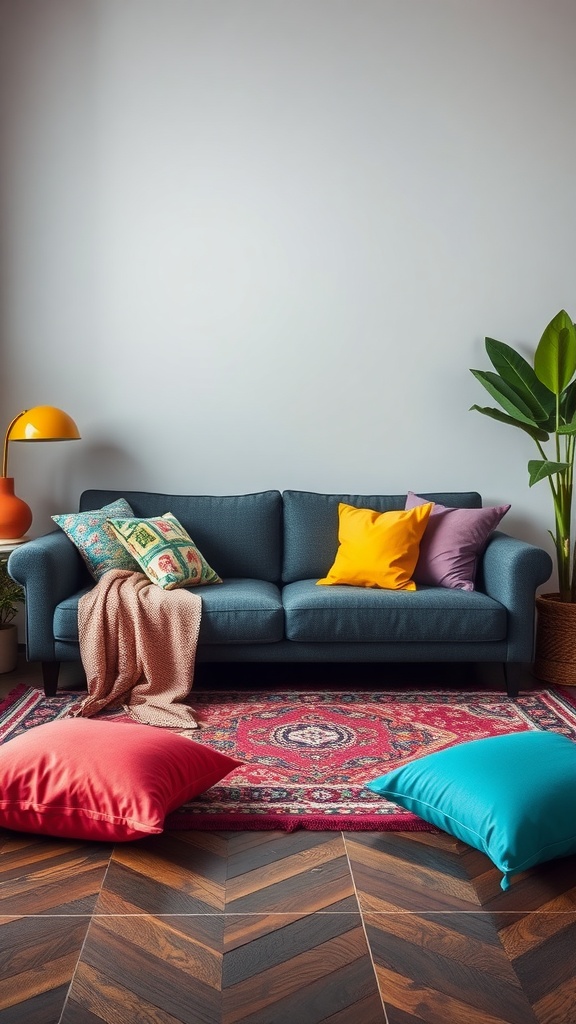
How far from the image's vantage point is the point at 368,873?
213 cm

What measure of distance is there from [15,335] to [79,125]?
1087 mm

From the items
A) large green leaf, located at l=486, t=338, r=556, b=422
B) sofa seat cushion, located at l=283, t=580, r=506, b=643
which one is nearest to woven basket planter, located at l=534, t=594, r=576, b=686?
sofa seat cushion, located at l=283, t=580, r=506, b=643

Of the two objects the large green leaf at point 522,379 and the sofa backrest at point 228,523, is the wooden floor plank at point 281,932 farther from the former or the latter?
the large green leaf at point 522,379

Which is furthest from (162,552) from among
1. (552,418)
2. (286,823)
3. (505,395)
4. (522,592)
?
(552,418)

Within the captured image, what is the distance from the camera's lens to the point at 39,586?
350cm

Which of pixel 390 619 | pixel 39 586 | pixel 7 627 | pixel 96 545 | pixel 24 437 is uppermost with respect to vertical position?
pixel 24 437

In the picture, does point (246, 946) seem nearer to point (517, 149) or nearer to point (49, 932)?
point (49, 932)

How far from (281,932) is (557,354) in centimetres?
287

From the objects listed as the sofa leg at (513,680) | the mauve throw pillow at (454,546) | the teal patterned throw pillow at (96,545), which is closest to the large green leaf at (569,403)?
the mauve throw pillow at (454,546)

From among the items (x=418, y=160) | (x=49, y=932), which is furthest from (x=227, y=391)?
(x=49, y=932)

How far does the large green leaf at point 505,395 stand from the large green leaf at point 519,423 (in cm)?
2

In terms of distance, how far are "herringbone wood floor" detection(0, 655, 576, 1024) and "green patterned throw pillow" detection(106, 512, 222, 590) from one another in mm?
1526

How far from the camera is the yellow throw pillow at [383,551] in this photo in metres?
3.85

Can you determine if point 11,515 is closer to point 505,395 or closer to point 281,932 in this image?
point 505,395
